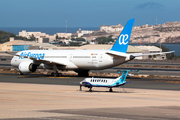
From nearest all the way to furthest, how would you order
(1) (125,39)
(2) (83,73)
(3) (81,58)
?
(1) (125,39), (3) (81,58), (2) (83,73)

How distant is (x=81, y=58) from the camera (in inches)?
1919

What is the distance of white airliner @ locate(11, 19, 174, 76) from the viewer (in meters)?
46.5

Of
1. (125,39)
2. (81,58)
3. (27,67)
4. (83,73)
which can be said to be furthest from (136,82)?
(27,67)

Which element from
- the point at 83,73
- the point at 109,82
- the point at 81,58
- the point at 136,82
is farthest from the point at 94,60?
the point at 109,82

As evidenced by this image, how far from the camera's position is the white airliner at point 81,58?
4653 centimetres

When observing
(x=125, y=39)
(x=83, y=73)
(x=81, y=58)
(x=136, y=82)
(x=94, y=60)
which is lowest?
(x=136, y=82)

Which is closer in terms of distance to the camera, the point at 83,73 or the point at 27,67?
the point at 27,67

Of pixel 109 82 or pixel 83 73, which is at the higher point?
pixel 83 73

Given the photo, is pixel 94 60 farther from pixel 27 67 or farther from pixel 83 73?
pixel 27 67

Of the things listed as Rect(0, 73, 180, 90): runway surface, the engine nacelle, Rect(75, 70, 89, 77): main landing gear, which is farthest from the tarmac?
Rect(75, 70, 89, 77): main landing gear

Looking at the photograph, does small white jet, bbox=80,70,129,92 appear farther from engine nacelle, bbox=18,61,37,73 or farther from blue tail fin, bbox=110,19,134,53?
engine nacelle, bbox=18,61,37,73

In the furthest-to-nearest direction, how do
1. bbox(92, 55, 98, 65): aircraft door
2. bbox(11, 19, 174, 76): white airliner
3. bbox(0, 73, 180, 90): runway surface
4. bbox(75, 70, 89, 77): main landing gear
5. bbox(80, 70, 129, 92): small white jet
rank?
bbox(75, 70, 89, 77): main landing gear < bbox(92, 55, 98, 65): aircraft door < bbox(11, 19, 174, 76): white airliner < bbox(0, 73, 180, 90): runway surface < bbox(80, 70, 129, 92): small white jet

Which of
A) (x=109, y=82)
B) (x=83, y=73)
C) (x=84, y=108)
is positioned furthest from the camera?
(x=83, y=73)

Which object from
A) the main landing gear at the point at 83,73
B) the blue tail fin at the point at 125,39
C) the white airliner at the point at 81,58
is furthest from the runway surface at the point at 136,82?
the main landing gear at the point at 83,73
